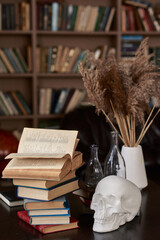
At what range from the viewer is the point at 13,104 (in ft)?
12.5

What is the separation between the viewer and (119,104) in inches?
59.6

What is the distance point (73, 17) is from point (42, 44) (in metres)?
0.45

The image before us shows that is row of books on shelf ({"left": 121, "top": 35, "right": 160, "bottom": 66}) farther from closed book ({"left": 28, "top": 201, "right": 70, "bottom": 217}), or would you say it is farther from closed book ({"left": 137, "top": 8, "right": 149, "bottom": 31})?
closed book ({"left": 28, "top": 201, "right": 70, "bottom": 217})

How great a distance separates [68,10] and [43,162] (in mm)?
2877

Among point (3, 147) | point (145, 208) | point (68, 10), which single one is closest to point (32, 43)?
point (68, 10)

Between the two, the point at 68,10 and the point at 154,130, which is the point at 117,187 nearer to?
the point at 154,130

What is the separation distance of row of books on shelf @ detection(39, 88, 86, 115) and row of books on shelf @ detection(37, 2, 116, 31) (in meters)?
0.61

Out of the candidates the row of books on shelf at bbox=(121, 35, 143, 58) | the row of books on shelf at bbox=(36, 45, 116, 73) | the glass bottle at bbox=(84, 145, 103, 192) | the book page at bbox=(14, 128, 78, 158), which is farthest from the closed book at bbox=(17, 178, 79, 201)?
the row of books on shelf at bbox=(121, 35, 143, 58)

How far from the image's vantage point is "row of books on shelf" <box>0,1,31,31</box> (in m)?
3.67

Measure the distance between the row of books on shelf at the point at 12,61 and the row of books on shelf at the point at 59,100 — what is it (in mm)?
300

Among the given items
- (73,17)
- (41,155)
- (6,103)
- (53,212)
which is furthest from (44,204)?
(73,17)

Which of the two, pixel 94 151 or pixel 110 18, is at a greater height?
pixel 110 18

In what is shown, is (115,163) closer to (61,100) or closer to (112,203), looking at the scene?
(112,203)

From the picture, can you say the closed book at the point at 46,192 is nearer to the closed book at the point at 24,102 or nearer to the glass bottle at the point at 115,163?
the glass bottle at the point at 115,163
